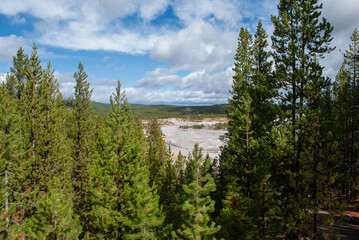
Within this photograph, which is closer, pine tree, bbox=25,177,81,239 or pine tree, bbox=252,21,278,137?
pine tree, bbox=25,177,81,239

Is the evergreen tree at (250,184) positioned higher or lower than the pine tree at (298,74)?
lower

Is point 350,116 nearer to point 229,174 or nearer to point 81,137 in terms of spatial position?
point 229,174

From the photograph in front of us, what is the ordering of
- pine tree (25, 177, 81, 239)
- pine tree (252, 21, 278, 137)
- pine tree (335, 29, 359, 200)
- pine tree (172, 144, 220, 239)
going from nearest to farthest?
pine tree (172, 144, 220, 239), pine tree (25, 177, 81, 239), pine tree (252, 21, 278, 137), pine tree (335, 29, 359, 200)

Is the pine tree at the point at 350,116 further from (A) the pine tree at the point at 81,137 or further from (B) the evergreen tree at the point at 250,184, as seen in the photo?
(A) the pine tree at the point at 81,137

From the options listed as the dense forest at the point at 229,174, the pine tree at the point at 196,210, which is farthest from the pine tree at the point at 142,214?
the pine tree at the point at 196,210

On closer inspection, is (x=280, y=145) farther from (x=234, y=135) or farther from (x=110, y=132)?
(x=110, y=132)

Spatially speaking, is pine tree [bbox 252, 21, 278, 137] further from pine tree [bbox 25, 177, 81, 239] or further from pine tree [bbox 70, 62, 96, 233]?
pine tree [bbox 70, 62, 96, 233]

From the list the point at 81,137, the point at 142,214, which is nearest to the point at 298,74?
the point at 142,214

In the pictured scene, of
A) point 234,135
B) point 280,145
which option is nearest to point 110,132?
point 234,135

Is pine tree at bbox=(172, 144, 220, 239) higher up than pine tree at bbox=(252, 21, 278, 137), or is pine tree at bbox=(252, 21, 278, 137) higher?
pine tree at bbox=(252, 21, 278, 137)

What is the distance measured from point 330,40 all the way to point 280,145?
23.7ft

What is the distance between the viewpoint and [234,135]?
47.0ft

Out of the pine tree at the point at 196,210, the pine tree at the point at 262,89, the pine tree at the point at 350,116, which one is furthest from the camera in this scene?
→ the pine tree at the point at 350,116

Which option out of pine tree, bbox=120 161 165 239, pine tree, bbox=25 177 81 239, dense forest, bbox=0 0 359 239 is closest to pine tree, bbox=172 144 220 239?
dense forest, bbox=0 0 359 239
